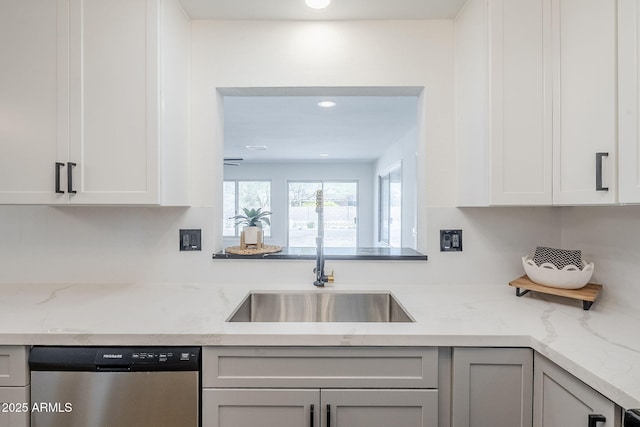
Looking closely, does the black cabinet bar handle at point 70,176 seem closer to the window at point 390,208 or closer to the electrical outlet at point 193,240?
the electrical outlet at point 193,240

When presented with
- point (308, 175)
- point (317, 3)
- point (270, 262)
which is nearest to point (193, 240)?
point (270, 262)

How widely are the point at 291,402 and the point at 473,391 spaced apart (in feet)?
2.00

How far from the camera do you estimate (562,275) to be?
140cm

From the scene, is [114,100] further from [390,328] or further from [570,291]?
[570,291]

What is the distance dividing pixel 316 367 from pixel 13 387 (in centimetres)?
101

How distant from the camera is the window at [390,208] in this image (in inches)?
187

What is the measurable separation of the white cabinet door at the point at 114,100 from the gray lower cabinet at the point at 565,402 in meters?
1.56

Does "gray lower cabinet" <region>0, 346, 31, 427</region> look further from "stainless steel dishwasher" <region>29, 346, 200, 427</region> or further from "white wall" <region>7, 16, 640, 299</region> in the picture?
"white wall" <region>7, 16, 640, 299</region>

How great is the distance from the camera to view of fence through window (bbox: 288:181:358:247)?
7.25m

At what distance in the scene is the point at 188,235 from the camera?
1726 mm

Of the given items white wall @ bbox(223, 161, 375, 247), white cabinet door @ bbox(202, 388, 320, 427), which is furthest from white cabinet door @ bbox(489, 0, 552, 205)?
white wall @ bbox(223, 161, 375, 247)

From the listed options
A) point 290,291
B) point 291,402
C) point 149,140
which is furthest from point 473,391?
point 149,140

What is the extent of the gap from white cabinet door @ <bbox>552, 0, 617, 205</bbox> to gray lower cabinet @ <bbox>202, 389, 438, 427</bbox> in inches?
36.5

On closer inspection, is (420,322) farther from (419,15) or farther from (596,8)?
(419,15)
